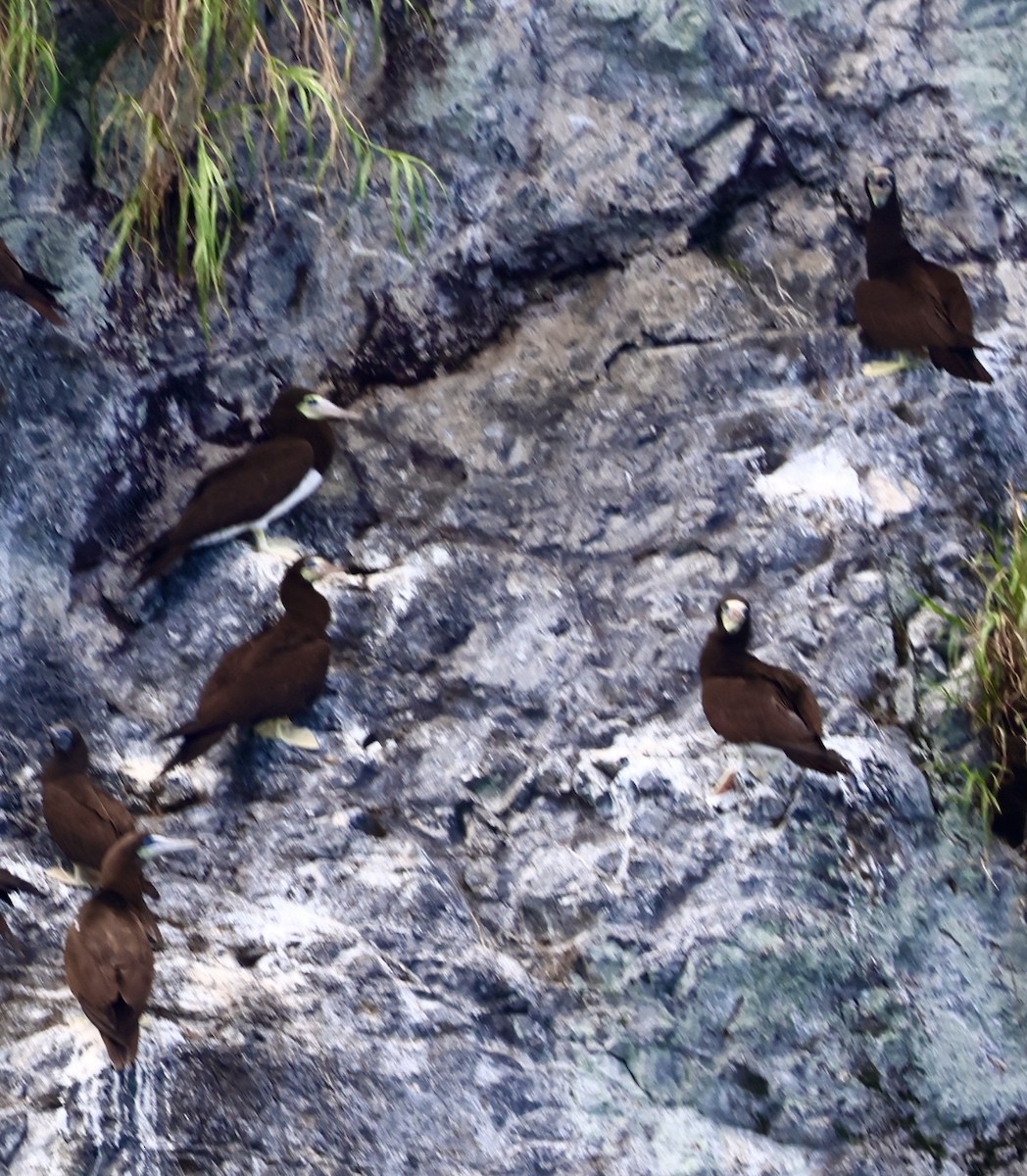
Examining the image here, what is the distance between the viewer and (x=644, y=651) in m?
5.38

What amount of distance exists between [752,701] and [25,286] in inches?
118

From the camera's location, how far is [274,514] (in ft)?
18.3

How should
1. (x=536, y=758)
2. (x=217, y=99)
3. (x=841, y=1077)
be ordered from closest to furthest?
(x=841, y=1077) → (x=536, y=758) → (x=217, y=99)

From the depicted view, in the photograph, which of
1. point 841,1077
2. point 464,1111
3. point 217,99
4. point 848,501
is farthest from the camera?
point 217,99

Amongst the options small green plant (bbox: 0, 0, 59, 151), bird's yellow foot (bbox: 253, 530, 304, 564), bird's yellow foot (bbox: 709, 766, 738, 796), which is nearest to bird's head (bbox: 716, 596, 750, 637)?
bird's yellow foot (bbox: 709, 766, 738, 796)

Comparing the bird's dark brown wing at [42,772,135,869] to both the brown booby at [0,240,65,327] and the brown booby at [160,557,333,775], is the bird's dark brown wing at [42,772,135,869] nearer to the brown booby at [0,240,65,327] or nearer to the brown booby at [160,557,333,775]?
the brown booby at [160,557,333,775]

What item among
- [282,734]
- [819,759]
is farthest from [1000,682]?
[282,734]

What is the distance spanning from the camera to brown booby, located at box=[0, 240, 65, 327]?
5242mm

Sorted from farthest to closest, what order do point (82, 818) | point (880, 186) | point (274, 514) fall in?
1. point (880, 186)
2. point (274, 514)
3. point (82, 818)

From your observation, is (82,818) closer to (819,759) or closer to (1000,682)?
(819,759)

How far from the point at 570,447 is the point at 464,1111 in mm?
2841

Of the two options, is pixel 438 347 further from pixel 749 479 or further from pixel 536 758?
pixel 536 758

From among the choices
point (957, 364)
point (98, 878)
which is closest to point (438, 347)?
point (957, 364)

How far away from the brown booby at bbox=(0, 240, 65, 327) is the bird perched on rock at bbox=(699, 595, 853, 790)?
2705 millimetres
